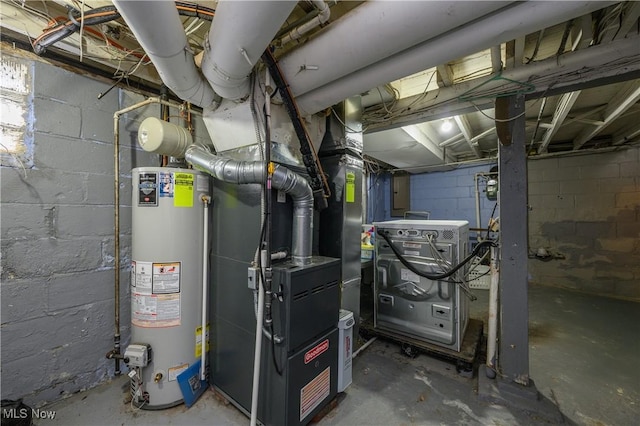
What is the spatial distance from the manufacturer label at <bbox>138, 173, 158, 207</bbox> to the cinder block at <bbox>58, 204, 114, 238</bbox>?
1.39 ft

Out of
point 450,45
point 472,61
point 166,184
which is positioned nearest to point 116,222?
point 166,184

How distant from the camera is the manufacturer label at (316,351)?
1399 mm

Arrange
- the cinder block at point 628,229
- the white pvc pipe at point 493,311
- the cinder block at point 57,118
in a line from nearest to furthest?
the cinder block at point 57,118 < the white pvc pipe at point 493,311 < the cinder block at point 628,229

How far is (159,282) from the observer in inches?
60.4

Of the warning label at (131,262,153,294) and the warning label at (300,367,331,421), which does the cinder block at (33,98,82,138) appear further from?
the warning label at (300,367,331,421)

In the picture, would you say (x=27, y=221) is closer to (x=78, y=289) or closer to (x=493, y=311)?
(x=78, y=289)

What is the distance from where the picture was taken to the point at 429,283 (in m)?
2.21

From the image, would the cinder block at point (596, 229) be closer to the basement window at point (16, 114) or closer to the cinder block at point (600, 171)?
the cinder block at point (600, 171)

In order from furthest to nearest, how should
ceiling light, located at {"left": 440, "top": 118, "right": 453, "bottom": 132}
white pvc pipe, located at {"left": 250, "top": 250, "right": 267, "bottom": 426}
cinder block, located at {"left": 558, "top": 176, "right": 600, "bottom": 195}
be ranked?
cinder block, located at {"left": 558, "top": 176, "right": 600, "bottom": 195}
ceiling light, located at {"left": 440, "top": 118, "right": 453, "bottom": 132}
white pvc pipe, located at {"left": 250, "top": 250, "right": 267, "bottom": 426}

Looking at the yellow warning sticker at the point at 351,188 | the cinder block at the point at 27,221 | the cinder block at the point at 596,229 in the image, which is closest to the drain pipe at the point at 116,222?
the cinder block at the point at 27,221

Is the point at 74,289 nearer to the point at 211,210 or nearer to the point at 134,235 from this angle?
the point at 134,235

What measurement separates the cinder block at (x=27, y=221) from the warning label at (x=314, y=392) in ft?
5.88

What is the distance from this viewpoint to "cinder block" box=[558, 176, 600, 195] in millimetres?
4000

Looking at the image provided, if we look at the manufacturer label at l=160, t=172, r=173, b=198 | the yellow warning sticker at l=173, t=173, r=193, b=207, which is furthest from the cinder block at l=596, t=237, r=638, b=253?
the manufacturer label at l=160, t=172, r=173, b=198
